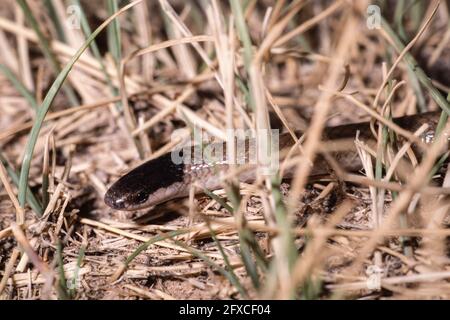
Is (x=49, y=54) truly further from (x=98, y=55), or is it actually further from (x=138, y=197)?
(x=138, y=197)

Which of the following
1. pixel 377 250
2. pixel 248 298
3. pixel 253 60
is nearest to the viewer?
pixel 253 60

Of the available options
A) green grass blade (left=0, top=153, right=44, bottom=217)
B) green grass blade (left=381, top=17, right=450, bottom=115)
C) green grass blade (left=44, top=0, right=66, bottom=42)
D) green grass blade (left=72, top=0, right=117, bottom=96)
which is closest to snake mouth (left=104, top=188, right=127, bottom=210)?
green grass blade (left=0, top=153, right=44, bottom=217)

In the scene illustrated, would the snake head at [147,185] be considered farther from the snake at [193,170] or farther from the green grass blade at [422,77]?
the green grass blade at [422,77]

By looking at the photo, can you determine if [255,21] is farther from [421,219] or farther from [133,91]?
[421,219]

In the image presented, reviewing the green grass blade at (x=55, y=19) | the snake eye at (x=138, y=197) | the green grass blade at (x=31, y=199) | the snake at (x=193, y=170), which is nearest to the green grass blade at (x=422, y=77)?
the snake at (x=193, y=170)

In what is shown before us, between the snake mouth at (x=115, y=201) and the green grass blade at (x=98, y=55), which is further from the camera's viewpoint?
the green grass blade at (x=98, y=55)

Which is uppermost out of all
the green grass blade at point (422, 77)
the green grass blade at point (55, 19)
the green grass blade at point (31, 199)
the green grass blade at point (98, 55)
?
the green grass blade at point (55, 19)
